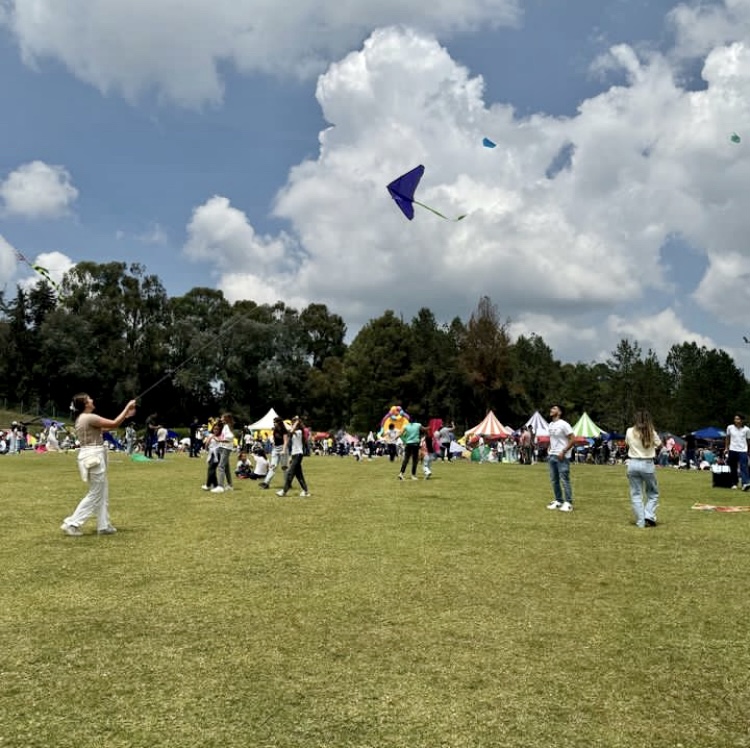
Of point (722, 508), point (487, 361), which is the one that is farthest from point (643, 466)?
point (487, 361)

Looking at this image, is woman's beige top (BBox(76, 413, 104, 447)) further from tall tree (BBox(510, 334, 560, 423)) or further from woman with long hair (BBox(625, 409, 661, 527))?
tall tree (BBox(510, 334, 560, 423))

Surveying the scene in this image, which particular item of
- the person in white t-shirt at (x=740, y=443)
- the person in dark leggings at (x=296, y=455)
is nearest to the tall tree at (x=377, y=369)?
the person in white t-shirt at (x=740, y=443)

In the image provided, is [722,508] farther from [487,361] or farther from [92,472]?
[487,361]

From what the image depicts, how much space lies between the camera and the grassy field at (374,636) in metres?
3.84

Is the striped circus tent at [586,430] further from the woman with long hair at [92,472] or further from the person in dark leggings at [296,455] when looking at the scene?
the woman with long hair at [92,472]

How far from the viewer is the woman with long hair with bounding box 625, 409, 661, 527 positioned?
10914 mm

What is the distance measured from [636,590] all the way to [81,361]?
70.1m

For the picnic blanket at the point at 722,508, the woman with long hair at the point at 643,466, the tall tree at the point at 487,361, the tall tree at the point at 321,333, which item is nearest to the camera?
the woman with long hair at the point at 643,466

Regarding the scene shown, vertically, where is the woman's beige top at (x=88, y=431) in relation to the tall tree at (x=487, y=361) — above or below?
below

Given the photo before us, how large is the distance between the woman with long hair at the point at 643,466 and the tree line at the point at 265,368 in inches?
2330

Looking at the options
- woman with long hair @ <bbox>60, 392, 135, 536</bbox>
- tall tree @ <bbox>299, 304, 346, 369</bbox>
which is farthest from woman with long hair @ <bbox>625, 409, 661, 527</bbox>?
tall tree @ <bbox>299, 304, 346, 369</bbox>

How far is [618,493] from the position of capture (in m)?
17.4

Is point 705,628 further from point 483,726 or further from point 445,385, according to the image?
point 445,385

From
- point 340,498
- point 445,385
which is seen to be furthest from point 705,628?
point 445,385
